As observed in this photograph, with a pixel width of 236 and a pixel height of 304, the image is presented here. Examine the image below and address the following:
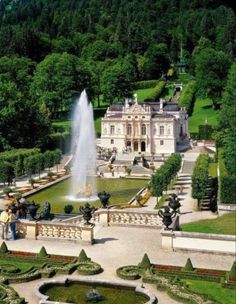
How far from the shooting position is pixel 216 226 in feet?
88.4

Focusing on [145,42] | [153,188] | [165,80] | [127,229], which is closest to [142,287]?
[127,229]

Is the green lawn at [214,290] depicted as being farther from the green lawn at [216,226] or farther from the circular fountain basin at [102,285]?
the green lawn at [216,226]

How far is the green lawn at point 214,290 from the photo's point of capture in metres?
19.4

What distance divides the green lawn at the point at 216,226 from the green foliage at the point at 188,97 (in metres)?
71.9

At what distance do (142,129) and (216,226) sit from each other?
54.7m

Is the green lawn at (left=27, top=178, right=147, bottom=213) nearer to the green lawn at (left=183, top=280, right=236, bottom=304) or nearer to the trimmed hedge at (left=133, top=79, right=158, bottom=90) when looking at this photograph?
the green lawn at (left=183, top=280, right=236, bottom=304)

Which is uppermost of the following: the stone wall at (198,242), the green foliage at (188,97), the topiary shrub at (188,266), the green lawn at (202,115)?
the green foliage at (188,97)

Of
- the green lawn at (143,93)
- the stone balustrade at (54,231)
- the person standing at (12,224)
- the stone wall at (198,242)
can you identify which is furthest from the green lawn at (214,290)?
the green lawn at (143,93)

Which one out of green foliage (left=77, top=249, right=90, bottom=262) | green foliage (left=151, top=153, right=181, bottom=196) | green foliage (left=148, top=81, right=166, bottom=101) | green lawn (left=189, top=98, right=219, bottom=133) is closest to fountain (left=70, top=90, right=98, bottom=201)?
green foliage (left=151, top=153, right=181, bottom=196)

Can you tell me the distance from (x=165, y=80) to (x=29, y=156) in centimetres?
7489

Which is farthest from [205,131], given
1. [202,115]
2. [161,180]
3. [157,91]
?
[161,180]

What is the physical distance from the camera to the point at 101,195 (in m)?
30.5

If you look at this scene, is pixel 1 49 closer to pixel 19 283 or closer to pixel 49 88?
pixel 49 88

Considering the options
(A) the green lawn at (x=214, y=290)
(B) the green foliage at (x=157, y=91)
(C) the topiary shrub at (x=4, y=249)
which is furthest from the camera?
(B) the green foliage at (x=157, y=91)
